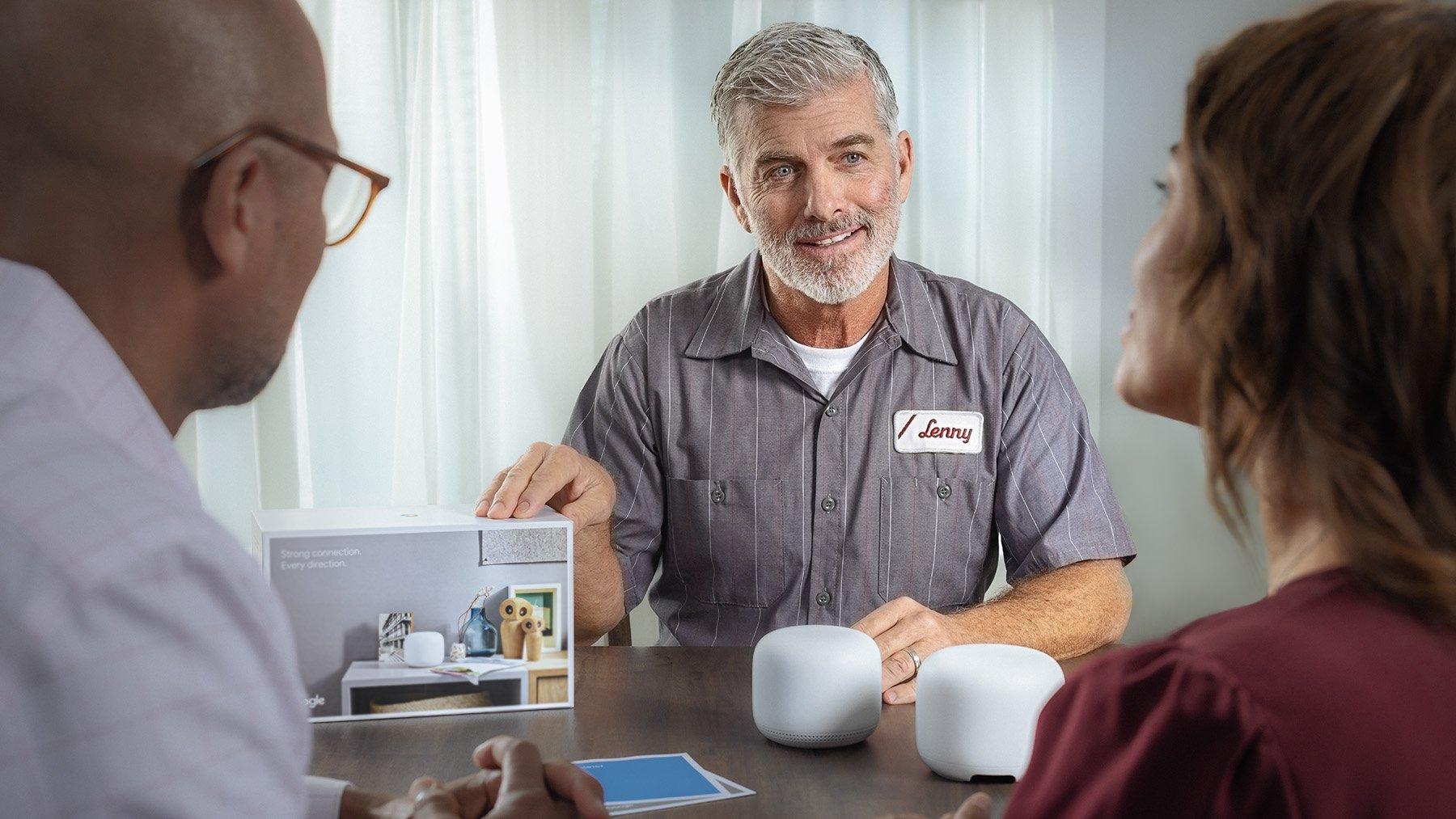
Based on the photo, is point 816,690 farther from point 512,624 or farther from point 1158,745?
point 1158,745

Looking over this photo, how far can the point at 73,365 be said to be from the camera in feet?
2.02

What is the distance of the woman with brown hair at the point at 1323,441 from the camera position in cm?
57

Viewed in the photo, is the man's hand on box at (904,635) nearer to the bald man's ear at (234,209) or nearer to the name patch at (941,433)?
the name patch at (941,433)

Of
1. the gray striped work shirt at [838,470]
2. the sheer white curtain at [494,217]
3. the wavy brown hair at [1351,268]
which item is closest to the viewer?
the wavy brown hair at [1351,268]

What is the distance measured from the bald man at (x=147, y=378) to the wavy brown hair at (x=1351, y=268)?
579 mm

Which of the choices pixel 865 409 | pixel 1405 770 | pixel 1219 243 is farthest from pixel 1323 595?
pixel 865 409

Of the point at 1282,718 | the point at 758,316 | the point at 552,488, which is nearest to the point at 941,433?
the point at 758,316

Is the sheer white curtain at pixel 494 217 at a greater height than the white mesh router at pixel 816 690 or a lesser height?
greater

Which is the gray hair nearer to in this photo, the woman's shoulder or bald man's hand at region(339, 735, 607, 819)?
bald man's hand at region(339, 735, 607, 819)

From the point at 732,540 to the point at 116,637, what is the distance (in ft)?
4.55

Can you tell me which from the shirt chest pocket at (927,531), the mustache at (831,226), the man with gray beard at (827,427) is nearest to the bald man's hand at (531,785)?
the man with gray beard at (827,427)

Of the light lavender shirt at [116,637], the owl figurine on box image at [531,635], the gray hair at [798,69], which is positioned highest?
the gray hair at [798,69]

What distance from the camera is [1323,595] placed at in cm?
62

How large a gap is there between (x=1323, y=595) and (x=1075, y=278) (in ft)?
7.61
